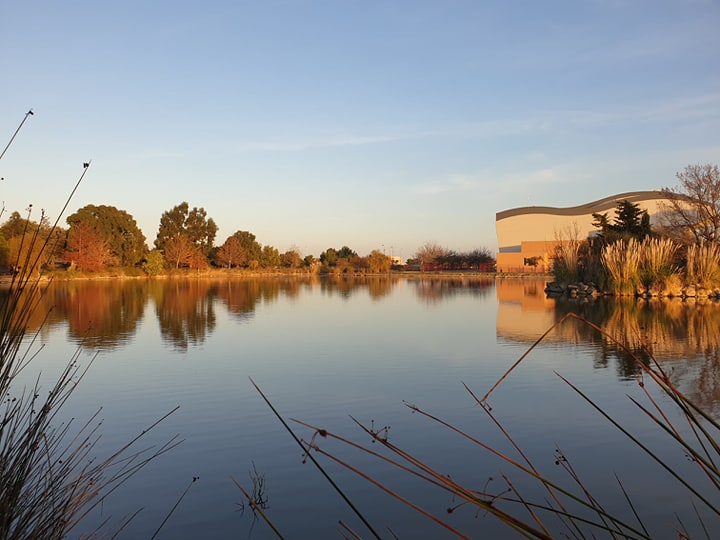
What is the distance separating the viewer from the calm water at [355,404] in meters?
3.80

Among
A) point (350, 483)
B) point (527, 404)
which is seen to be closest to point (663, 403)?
point (527, 404)

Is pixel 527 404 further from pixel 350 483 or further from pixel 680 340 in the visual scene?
pixel 680 340

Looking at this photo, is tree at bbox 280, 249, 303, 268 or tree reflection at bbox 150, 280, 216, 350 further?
tree at bbox 280, 249, 303, 268

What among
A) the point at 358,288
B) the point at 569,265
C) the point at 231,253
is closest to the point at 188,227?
the point at 231,253

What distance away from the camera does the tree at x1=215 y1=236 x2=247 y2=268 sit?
57031mm

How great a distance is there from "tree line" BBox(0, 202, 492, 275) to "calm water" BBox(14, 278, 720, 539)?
27.3m

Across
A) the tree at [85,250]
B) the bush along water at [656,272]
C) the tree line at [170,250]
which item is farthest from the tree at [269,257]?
the bush along water at [656,272]

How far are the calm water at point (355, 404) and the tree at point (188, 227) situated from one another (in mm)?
43008

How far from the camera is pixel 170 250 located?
2050 inches

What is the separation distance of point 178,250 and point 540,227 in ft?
111

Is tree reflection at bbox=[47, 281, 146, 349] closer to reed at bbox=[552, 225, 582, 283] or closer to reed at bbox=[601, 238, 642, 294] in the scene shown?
reed at bbox=[601, 238, 642, 294]

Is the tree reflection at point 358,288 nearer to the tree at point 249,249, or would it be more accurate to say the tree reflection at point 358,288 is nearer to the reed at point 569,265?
the reed at point 569,265

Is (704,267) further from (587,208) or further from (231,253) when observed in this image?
(231,253)

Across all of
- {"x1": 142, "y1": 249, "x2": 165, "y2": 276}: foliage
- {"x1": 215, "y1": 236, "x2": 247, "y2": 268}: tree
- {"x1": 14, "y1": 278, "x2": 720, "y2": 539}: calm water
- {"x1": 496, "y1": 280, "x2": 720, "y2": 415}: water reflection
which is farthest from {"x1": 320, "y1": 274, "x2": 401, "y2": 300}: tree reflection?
{"x1": 215, "y1": 236, "x2": 247, "y2": 268}: tree
